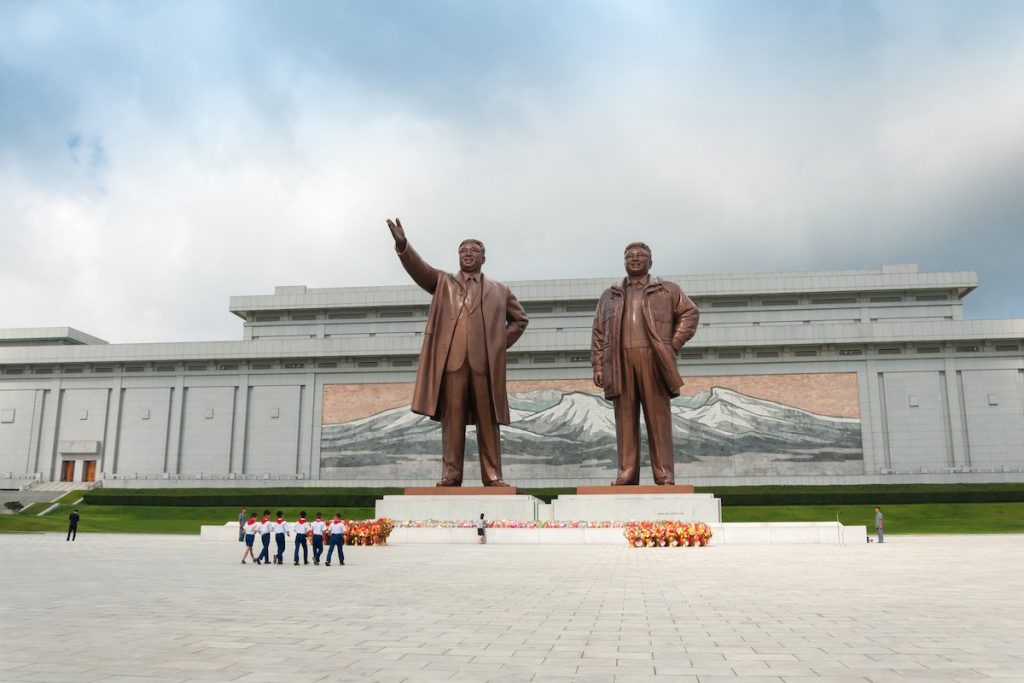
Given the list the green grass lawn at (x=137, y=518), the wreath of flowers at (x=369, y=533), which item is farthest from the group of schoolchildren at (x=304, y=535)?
the green grass lawn at (x=137, y=518)

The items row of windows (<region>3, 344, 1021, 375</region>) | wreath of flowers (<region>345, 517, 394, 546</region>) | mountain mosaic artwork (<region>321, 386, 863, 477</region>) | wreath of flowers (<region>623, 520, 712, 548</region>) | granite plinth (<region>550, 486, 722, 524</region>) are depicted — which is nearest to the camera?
wreath of flowers (<region>623, 520, 712, 548</region>)

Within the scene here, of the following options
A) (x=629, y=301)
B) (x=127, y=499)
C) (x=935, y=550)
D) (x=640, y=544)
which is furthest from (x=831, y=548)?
(x=127, y=499)

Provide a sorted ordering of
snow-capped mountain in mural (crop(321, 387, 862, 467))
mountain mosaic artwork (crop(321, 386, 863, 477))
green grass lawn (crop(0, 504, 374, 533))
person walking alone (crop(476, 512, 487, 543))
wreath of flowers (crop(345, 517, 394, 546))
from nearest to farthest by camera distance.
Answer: wreath of flowers (crop(345, 517, 394, 546))
person walking alone (crop(476, 512, 487, 543))
green grass lawn (crop(0, 504, 374, 533))
mountain mosaic artwork (crop(321, 386, 863, 477))
snow-capped mountain in mural (crop(321, 387, 862, 467))

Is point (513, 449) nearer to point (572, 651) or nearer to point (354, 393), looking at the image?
point (354, 393)

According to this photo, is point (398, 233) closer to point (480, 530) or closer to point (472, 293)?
point (472, 293)

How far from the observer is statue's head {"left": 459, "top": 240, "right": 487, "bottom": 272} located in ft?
53.7

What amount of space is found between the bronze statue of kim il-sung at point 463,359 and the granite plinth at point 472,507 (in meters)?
0.43

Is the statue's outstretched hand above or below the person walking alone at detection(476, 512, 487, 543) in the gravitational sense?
above

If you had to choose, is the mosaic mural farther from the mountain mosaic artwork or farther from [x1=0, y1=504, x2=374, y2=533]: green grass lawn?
[x1=0, y1=504, x2=374, y2=533]: green grass lawn

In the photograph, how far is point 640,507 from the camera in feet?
52.2

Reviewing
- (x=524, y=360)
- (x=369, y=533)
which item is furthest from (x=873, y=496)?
(x=369, y=533)

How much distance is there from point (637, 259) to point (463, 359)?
4.21 meters

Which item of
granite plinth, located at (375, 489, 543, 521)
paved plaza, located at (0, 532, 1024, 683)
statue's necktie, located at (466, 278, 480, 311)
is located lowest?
paved plaza, located at (0, 532, 1024, 683)

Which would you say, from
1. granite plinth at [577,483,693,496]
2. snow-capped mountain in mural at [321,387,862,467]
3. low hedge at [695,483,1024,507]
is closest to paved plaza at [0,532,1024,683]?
granite plinth at [577,483,693,496]
